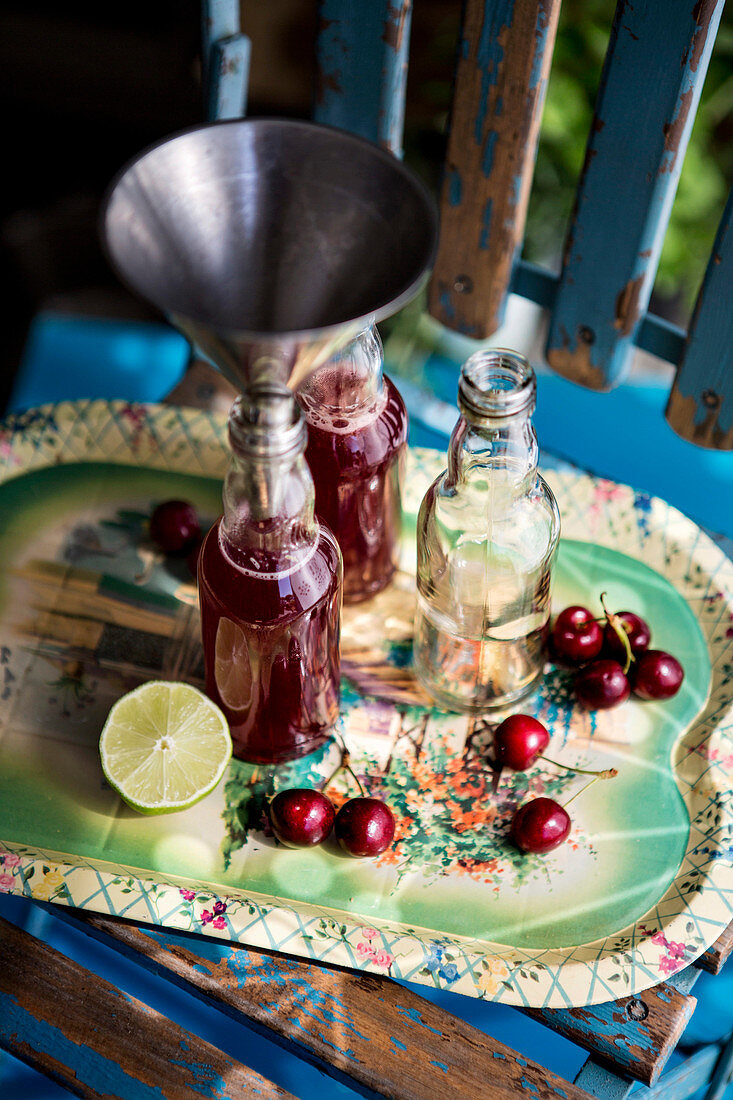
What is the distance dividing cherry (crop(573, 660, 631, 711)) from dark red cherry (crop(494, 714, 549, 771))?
0.17ft

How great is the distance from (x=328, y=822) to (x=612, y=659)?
28cm

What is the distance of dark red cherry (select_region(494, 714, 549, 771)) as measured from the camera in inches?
32.5

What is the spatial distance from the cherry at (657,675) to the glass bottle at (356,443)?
0.80 ft

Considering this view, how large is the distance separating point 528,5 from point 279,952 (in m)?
0.79

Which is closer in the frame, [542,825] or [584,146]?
[542,825]

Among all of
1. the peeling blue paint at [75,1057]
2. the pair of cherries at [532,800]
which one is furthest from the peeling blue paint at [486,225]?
the peeling blue paint at [75,1057]

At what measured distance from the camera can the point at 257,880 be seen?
79 centimetres

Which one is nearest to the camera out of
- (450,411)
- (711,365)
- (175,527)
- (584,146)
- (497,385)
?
(497,385)

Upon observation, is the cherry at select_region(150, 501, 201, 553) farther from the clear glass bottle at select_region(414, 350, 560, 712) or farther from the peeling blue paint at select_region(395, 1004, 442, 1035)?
the peeling blue paint at select_region(395, 1004, 442, 1035)

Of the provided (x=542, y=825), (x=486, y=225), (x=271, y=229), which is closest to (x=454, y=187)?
(x=486, y=225)

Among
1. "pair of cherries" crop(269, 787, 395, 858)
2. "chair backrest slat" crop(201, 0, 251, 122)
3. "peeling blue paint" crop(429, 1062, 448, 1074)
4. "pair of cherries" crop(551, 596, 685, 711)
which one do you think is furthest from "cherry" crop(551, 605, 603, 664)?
"chair backrest slat" crop(201, 0, 251, 122)

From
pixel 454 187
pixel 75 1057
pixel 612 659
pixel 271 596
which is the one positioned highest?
pixel 454 187

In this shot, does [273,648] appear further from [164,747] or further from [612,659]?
[612,659]

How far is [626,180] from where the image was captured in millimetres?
969
